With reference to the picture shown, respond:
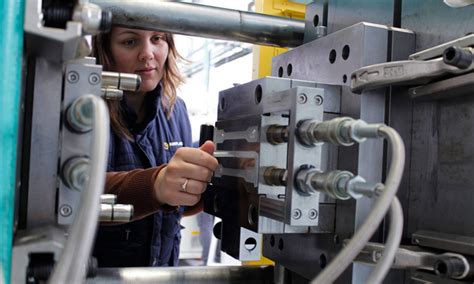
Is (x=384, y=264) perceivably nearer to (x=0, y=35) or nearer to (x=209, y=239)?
(x=0, y=35)

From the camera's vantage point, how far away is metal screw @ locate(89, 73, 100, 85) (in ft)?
1.64

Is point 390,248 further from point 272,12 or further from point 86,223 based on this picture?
point 272,12

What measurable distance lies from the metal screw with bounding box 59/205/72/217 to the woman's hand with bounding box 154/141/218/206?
30 cm

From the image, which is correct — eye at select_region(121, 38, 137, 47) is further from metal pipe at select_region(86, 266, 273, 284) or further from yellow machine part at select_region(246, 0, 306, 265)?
metal pipe at select_region(86, 266, 273, 284)

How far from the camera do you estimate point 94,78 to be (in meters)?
0.50

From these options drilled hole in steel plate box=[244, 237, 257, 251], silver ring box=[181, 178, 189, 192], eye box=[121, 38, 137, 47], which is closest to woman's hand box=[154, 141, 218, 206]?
silver ring box=[181, 178, 189, 192]

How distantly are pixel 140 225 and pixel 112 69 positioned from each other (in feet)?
1.31

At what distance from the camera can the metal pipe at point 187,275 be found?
685mm

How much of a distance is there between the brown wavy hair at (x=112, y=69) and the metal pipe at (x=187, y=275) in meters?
0.51

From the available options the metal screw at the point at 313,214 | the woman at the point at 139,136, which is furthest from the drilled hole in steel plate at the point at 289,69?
the woman at the point at 139,136

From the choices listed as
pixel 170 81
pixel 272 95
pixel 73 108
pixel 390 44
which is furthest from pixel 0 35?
pixel 170 81

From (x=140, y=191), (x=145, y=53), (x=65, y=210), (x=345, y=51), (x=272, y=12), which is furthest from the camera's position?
(x=145, y=53)

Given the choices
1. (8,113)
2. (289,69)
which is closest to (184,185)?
(289,69)

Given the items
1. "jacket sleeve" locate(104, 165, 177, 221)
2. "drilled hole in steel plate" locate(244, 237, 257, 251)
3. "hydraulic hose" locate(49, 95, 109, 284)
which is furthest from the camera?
"jacket sleeve" locate(104, 165, 177, 221)
